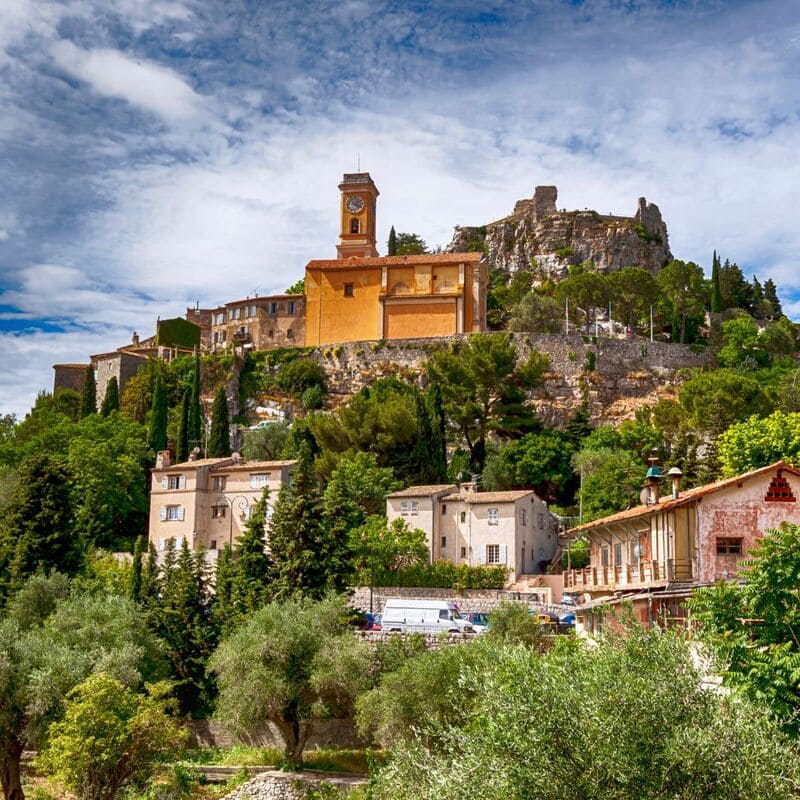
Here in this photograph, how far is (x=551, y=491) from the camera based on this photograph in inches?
3209

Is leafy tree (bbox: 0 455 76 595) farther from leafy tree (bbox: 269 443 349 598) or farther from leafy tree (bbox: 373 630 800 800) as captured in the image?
leafy tree (bbox: 373 630 800 800)

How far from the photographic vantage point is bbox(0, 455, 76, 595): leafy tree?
192ft

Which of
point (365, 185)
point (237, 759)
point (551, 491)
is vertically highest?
point (365, 185)

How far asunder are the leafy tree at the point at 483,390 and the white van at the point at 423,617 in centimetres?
3310

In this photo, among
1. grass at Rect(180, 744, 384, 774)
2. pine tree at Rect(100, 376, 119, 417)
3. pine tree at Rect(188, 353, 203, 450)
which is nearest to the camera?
grass at Rect(180, 744, 384, 774)

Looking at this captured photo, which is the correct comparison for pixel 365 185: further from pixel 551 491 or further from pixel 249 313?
pixel 551 491

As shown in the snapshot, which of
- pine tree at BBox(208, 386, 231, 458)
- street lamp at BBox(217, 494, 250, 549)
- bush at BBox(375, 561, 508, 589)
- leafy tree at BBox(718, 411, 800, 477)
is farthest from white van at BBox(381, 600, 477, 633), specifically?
pine tree at BBox(208, 386, 231, 458)

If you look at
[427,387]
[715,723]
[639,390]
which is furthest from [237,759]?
[639,390]

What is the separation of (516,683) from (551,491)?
60.6 metres

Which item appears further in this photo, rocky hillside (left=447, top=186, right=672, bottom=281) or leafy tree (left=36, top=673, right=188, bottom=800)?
rocky hillside (left=447, top=186, right=672, bottom=281)

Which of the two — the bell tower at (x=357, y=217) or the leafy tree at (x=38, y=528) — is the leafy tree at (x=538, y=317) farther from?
the leafy tree at (x=38, y=528)

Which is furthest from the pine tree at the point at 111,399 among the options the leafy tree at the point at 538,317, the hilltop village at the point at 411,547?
the leafy tree at the point at 538,317

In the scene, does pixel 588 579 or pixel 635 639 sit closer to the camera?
pixel 635 639

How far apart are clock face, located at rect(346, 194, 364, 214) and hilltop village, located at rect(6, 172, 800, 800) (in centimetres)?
58
